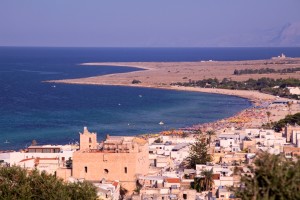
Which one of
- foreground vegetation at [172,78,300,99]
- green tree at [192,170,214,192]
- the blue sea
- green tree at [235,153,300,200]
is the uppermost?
foreground vegetation at [172,78,300,99]

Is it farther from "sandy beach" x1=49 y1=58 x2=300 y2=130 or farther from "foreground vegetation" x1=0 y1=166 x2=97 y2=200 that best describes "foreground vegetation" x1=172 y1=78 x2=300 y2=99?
"foreground vegetation" x1=0 y1=166 x2=97 y2=200

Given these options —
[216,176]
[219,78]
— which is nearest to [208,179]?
[216,176]

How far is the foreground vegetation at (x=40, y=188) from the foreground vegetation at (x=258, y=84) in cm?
6303

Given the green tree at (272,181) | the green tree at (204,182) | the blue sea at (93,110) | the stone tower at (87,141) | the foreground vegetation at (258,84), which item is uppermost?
the foreground vegetation at (258,84)

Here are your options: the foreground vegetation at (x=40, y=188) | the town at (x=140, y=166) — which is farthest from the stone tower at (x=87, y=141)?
the foreground vegetation at (x=40, y=188)

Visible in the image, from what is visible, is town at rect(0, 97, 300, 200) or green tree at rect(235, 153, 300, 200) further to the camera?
town at rect(0, 97, 300, 200)

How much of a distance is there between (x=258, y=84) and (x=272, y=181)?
83.9m

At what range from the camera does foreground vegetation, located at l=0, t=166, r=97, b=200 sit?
1906 cm

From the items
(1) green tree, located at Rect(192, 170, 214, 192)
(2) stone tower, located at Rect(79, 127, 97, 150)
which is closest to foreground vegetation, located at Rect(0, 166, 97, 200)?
(1) green tree, located at Rect(192, 170, 214, 192)

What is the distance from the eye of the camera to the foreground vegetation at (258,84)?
8690 centimetres

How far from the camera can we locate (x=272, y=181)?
13.9 meters

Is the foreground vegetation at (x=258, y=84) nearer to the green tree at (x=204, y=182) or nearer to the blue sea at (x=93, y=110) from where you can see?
the blue sea at (x=93, y=110)

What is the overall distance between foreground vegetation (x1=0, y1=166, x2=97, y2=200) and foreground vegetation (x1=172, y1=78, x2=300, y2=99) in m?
A: 63.0

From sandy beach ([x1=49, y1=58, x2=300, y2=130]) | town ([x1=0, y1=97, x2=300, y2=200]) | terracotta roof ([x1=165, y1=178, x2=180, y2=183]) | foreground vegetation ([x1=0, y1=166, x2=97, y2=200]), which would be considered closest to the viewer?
foreground vegetation ([x1=0, y1=166, x2=97, y2=200])
